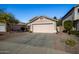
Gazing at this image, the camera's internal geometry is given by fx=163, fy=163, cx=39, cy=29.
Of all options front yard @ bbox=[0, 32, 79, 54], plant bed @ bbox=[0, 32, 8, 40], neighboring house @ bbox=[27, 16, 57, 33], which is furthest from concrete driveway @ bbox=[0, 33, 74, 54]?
neighboring house @ bbox=[27, 16, 57, 33]

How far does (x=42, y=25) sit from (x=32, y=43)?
1.35m

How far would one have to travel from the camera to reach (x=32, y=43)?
7.78m

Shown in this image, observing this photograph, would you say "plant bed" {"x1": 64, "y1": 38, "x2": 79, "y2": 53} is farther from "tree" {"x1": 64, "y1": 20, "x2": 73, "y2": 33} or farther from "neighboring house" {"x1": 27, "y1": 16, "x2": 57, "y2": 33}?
"neighboring house" {"x1": 27, "y1": 16, "x2": 57, "y2": 33}

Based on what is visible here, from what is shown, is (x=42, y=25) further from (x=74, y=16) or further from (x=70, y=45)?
(x=70, y=45)

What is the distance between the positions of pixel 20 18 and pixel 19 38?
40.3 inches

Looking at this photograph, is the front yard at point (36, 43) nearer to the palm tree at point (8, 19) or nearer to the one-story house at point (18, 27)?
the one-story house at point (18, 27)

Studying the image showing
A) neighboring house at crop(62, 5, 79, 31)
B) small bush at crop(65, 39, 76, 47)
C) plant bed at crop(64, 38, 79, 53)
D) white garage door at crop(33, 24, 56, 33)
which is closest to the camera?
plant bed at crop(64, 38, 79, 53)

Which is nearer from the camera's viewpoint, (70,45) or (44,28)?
(70,45)

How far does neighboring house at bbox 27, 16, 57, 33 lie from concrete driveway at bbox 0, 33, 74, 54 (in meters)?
0.33

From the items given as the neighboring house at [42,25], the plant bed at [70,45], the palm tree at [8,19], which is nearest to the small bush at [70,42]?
the plant bed at [70,45]

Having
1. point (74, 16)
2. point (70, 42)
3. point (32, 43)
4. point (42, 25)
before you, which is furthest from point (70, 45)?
point (42, 25)

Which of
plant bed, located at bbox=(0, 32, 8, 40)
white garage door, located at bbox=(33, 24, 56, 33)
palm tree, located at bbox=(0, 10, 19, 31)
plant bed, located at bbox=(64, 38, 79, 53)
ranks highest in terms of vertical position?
palm tree, located at bbox=(0, 10, 19, 31)

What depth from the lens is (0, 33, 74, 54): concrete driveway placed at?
7.27 metres
